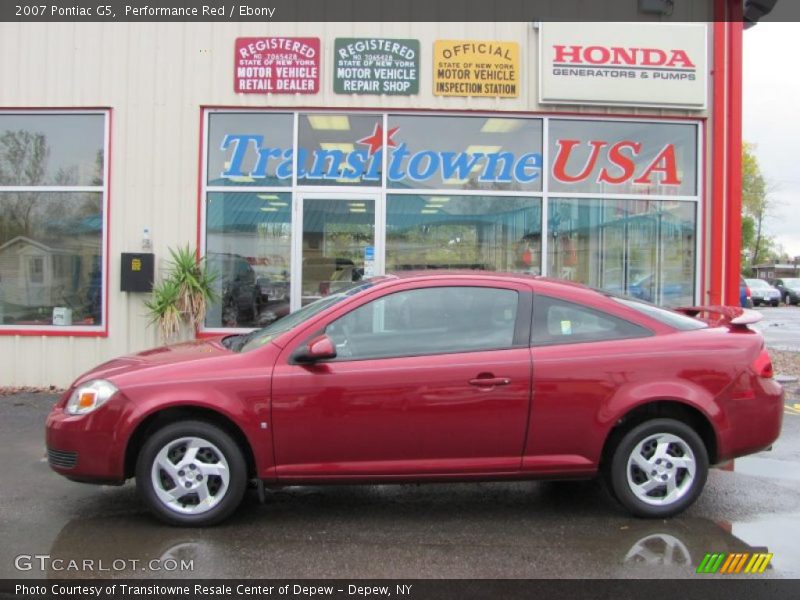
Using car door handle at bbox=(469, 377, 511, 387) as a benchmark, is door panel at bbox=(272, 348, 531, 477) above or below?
below

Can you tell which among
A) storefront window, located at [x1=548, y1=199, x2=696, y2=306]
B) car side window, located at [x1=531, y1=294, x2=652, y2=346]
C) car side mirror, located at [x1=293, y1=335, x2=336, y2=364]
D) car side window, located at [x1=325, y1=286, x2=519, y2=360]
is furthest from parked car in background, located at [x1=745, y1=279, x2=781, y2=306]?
car side mirror, located at [x1=293, y1=335, x2=336, y2=364]

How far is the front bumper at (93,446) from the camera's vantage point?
13.7 feet

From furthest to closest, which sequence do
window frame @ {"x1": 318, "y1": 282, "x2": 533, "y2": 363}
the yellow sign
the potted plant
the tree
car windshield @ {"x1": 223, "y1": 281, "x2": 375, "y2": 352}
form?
the tree → the yellow sign → the potted plant → car windshield @ {"x1": 223, "y1": 281, "x2": 375, "y2": 352} → window frame @ {"x1": 318, "y1": 282, "x2": 533, "y2": 363}

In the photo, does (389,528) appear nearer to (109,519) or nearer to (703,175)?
(109,519)

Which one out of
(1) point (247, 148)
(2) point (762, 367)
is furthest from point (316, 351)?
(1) point (247, 148)

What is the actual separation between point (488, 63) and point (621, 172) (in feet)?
7.60

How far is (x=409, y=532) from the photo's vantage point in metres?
4.27

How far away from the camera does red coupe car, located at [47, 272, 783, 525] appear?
4.18m

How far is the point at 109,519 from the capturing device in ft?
14.5

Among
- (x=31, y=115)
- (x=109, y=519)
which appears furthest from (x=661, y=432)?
(x=31, y=115)

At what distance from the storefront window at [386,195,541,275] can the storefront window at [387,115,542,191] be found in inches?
8.9

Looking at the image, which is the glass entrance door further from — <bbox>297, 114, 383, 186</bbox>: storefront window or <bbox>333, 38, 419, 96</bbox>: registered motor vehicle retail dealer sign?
<bbox>333, 38, 419, 96</bbox>: registered motor vehicle retail dealer sign

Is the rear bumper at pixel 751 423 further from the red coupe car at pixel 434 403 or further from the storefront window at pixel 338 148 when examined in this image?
the storefront window at pixel 338 148

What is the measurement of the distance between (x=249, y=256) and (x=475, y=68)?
381 centimetres
